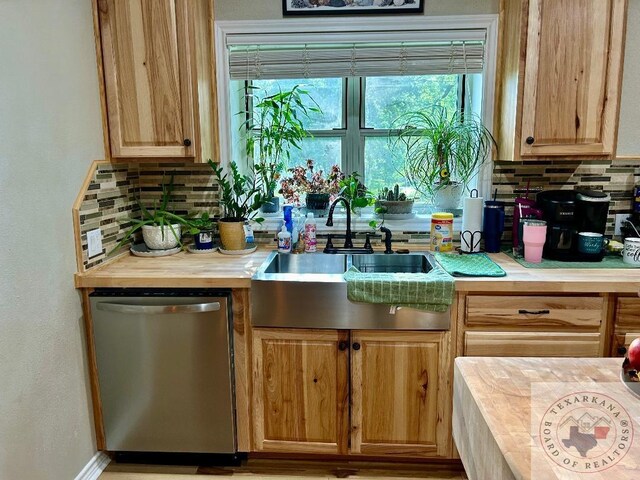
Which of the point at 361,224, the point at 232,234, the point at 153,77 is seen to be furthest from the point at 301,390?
the point at 153,77

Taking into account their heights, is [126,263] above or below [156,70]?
below

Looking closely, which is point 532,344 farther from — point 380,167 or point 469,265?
point 380,167

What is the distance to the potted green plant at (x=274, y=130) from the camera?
8.39 feet

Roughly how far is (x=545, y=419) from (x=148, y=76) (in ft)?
6.69

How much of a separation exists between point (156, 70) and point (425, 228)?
1.52 meters

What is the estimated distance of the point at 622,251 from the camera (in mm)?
2201

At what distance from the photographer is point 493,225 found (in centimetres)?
236

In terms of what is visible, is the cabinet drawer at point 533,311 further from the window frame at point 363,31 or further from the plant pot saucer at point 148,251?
the plant pot saucer at point 148,251

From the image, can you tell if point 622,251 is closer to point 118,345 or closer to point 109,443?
point 118,345

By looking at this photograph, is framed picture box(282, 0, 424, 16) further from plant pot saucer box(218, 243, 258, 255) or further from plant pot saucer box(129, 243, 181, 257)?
plant pot saucer box(129, 243, 181, 257)

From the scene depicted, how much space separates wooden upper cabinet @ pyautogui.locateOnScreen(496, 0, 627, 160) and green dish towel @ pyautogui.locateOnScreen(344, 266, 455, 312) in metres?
0.75

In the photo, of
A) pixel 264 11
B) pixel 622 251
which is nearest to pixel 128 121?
pixel 264 11

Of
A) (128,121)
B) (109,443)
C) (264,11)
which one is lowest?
(109,443)

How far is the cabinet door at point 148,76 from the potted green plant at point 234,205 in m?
0.27
